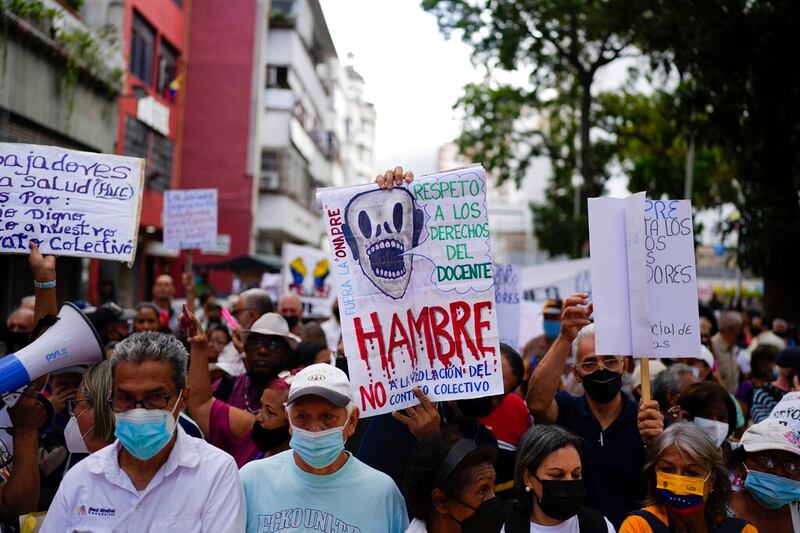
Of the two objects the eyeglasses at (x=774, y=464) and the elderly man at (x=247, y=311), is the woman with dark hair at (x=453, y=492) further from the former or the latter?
the elderly man at (x=247, y=311)

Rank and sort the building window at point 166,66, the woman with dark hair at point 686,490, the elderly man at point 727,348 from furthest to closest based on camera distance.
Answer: the building window at point 166,66 < the elderly man at point 727,348 < the woman with dark hair at point 686,490

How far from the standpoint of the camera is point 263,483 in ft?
11.1

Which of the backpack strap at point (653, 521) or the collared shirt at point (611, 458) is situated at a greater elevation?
the collared shirt at point (611, 458)

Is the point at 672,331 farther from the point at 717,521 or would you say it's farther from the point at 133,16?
the point at 133,16

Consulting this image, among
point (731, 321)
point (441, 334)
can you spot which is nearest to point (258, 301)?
point (441, 334)

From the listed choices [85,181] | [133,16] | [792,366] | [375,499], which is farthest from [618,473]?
[133,16]

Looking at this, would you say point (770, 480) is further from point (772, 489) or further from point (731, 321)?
point (731, 321)

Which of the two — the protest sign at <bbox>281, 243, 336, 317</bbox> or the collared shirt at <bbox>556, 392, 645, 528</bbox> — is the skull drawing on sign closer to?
the collared shirt at <bbox>556, 392, 645, 528</bbox>

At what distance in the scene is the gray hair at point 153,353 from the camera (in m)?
3.32

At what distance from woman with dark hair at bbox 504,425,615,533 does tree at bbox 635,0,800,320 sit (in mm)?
14190

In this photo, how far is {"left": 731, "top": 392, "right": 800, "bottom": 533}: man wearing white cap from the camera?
13.6ft

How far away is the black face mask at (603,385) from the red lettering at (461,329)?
0.78 metres

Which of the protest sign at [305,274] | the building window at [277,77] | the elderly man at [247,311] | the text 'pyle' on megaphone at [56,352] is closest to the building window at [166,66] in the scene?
the building window at [277,77]

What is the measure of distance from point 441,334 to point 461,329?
10cm
